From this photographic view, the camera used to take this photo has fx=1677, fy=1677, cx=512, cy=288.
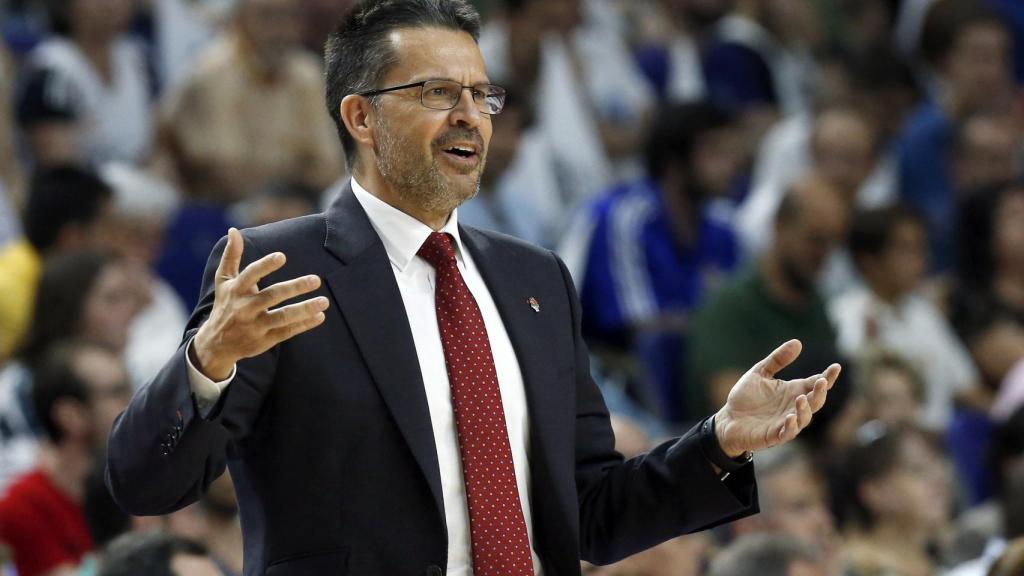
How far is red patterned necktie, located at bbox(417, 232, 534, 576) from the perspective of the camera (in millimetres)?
2682

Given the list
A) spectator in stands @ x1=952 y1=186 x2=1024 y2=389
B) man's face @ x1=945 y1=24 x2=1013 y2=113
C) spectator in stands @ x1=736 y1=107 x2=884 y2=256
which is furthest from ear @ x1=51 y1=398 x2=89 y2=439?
man's face @ x1=945 y1=24 x2=1013 y2=113

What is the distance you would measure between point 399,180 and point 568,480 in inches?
22.8

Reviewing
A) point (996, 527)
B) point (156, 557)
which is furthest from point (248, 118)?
point (156, 557)

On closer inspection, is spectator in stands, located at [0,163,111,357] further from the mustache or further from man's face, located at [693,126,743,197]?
the mustache

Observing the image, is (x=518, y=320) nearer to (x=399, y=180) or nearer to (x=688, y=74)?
(x=399, y=180)

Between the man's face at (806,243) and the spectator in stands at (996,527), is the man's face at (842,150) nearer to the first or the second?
the man's face at (806,243)

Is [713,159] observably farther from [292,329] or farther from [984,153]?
[292,329]

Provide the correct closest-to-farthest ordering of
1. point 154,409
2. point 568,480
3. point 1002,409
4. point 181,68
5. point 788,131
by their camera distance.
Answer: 1. point 154,409
2. point 568,480
3. point 1002,409
4. point 181,68
5. point 788,131

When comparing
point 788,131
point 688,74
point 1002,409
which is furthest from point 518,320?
point 688,74

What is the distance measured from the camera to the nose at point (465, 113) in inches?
111

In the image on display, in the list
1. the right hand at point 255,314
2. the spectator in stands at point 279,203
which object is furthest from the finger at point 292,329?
the spectator in stands at point 279,203

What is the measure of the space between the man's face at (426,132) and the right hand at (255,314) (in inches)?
17.5

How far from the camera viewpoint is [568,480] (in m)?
2.82

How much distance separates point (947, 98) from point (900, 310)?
237 centimetres
